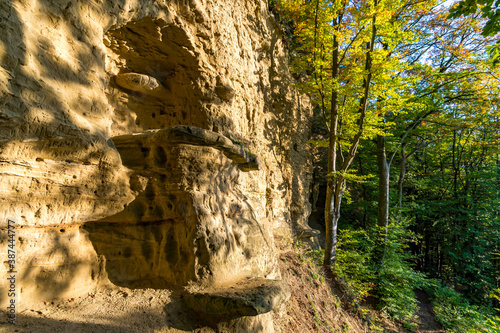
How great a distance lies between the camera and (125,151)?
13.4ft

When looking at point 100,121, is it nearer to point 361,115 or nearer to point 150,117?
point 150,117

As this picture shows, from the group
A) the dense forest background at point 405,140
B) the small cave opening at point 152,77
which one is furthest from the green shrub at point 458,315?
the small cave opening at point 152,77

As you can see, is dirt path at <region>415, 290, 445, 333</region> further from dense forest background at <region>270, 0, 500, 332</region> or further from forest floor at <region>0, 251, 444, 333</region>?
forest floor at <region>0, 251, 444, 333</region>

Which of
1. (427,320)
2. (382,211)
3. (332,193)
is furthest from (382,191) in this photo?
(427,320)

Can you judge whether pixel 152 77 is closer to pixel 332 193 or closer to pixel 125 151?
pixel 125 151

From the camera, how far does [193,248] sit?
3857 millimetres

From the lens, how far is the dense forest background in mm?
8133

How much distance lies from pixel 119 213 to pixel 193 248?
4.22ft

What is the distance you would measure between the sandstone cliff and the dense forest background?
367 centimetres

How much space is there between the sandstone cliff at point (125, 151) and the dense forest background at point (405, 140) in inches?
145

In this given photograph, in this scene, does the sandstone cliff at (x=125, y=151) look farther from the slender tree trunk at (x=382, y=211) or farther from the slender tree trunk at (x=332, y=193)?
the slender tree trunk at (x=382, y=211)

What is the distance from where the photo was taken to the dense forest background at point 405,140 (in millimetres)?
8133

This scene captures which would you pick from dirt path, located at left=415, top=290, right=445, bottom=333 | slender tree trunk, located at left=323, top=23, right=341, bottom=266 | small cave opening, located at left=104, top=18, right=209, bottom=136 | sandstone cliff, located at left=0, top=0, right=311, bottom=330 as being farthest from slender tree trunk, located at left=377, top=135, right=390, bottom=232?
small cave opening, located at left=104, top=18, right=209, bottom=136

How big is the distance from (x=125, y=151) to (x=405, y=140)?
43.5ft
